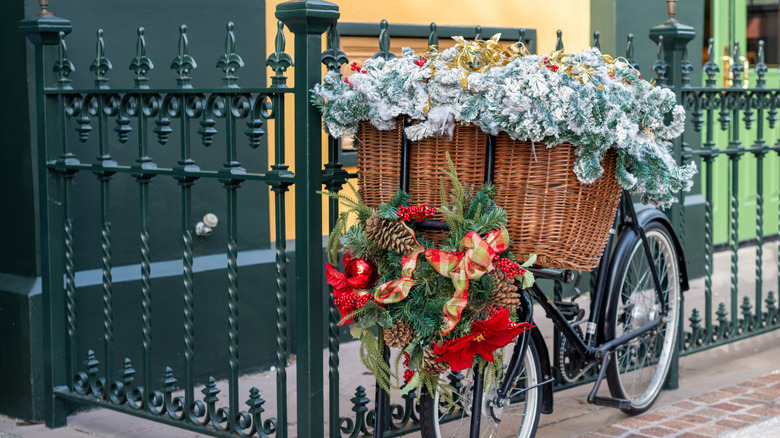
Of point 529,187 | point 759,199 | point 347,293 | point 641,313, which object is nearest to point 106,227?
point 347,293

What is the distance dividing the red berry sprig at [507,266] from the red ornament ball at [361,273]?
1.38 ft

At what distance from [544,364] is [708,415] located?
120 centimetres

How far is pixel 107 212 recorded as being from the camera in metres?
4.16

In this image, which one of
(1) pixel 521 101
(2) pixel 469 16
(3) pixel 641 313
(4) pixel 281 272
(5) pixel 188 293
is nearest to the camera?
(1) pixel 521 101

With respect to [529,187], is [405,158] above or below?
above

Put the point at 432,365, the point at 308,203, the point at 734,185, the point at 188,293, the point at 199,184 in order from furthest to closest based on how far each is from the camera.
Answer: the point at 734,185 → the point at 199,184 → the point at 188,293 → the point at 308,203 → the point at 432,365

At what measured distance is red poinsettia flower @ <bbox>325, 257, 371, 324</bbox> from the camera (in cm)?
318

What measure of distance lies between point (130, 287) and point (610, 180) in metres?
2.47

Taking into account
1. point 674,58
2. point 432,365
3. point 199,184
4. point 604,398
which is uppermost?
point 674,58

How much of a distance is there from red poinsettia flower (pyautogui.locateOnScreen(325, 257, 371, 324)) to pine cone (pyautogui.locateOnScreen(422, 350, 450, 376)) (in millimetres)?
271

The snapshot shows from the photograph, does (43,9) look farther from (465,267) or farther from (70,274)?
(465,267)

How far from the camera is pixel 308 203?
3428mm

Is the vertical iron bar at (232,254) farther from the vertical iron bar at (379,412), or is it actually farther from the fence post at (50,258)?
the fence post at (50,258)

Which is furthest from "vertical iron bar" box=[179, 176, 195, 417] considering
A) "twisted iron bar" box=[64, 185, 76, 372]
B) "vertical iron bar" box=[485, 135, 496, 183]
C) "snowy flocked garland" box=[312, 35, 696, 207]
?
"vertical iron bar" box=[485, 135, 496, 183]
